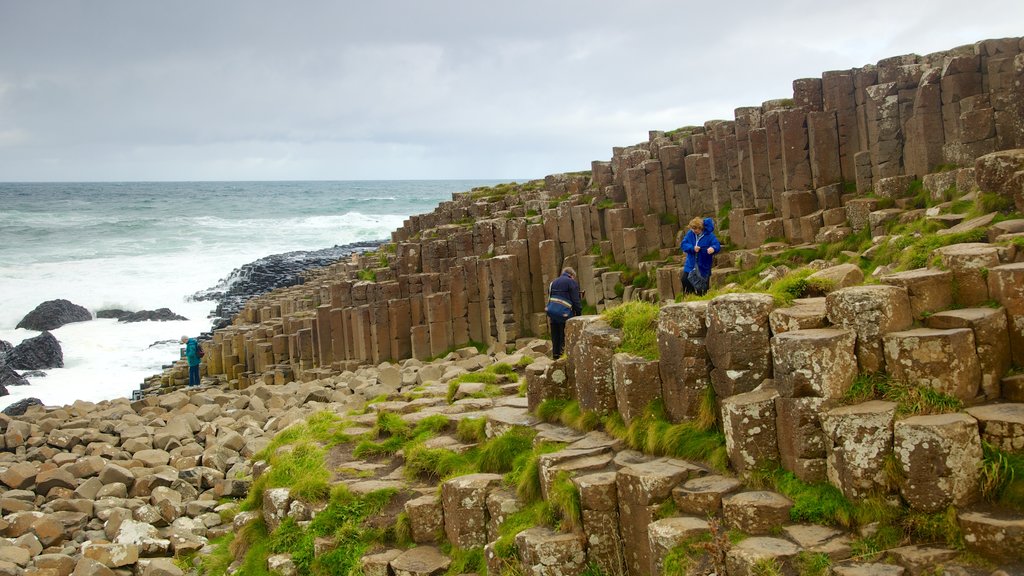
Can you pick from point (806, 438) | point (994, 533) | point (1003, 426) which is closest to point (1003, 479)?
point (1003, 426)

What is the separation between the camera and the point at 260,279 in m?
51.4

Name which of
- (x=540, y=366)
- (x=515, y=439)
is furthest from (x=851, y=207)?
(x=515, y=439)

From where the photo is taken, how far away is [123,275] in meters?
59.6

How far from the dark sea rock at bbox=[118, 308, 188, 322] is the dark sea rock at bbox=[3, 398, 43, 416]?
17.1 meters

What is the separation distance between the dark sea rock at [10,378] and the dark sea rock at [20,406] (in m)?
4.54

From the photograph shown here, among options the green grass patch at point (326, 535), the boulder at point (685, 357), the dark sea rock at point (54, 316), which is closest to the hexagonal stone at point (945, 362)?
the boulder at point (685, 357)

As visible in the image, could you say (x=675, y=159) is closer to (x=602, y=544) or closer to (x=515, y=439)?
(x=515, y=439)

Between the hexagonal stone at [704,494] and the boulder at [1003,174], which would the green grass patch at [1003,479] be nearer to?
the hexagonal stone at [704,494]

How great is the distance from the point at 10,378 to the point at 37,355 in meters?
3.27

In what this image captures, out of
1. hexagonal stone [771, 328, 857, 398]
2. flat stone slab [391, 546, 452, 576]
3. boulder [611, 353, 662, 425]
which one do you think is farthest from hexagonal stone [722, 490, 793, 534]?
flat stone slab [391, 546, 452, 576]

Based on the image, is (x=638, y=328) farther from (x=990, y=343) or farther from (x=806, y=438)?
(x=990, y=343)

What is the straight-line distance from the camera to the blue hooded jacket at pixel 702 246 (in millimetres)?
15445

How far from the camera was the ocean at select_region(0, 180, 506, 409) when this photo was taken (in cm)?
3669

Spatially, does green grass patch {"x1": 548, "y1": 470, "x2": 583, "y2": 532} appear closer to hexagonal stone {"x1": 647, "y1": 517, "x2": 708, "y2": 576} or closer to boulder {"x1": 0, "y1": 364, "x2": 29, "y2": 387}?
hexagonal stone {"x1": 647, "y1": 517, "x2": 708, "y2": 576}
